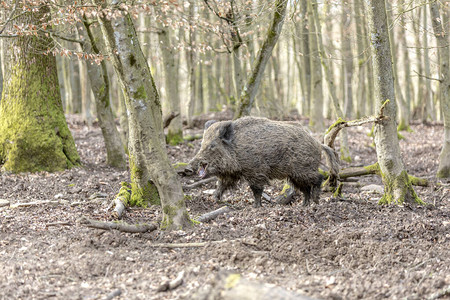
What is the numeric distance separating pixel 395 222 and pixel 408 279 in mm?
2066

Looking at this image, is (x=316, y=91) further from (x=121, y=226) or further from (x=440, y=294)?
(x=440, y=294)

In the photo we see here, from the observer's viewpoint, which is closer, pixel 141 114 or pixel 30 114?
pixel 141 114

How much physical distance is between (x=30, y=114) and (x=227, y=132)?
4471mm

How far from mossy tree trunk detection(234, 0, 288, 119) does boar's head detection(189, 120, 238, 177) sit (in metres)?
1.62

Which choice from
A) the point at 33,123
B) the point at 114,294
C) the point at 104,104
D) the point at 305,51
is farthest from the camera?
the point at 305,51

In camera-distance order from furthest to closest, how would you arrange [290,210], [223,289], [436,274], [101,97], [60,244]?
[101,97] → [290,210] → [60,244] → [436,274] → [223,289]

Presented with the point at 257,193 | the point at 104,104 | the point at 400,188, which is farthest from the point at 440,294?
the point at 104,104

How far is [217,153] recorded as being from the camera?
8.16m

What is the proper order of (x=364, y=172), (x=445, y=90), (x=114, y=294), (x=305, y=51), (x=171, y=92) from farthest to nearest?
(x=305, y=51), (x=171, y=92), (x=445, y=90), (x=364, y=172), (x=114, y=294)

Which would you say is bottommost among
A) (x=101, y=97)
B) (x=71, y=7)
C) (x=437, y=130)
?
(x=437, y=130)

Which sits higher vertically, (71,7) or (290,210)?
(71,7)

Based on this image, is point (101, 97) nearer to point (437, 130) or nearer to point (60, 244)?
point (60, 244)

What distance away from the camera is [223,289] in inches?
142

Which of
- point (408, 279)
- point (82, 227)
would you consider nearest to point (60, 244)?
point (82, 227)
